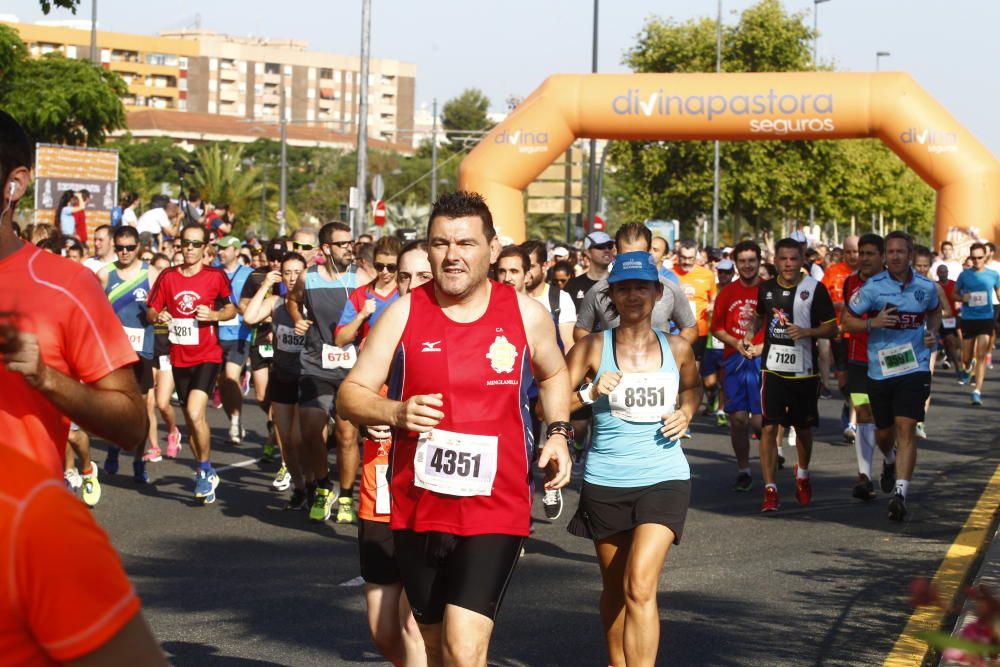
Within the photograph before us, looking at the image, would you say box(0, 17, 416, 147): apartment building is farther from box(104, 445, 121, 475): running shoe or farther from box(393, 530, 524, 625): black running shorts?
box(393, 530, 524, 625): black running shorts

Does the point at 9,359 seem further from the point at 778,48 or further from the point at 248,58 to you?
the point at 248,58

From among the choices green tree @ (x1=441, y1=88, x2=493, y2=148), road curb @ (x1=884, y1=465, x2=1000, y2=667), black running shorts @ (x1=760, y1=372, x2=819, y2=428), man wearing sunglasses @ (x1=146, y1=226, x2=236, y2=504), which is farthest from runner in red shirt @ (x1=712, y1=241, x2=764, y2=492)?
green tree @ (x1=441, y1=88, x2=493, y2=148)

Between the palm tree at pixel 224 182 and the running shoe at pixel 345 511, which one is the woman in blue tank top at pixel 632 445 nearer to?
the running shoe at pixel 345 511

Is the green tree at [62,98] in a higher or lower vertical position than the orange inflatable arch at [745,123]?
higher

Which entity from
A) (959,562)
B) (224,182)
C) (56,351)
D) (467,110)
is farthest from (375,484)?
(467,110)

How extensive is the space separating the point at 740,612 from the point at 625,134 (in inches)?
734

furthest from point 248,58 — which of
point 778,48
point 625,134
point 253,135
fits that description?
point 625,134

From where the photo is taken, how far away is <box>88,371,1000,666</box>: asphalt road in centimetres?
671

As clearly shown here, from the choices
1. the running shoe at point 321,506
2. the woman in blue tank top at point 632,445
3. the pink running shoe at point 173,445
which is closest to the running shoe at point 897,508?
the running shoe at point 321,506

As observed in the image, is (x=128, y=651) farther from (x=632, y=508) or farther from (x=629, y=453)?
(x=629, y=453)

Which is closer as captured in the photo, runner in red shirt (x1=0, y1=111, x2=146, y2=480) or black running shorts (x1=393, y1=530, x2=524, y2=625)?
runner in red shirt (x1=0, y1=111, x2=146, y2=480)

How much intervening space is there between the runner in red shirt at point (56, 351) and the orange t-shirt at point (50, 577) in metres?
1.20

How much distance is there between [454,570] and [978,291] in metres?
16.0

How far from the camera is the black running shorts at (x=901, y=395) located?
10141 mm
